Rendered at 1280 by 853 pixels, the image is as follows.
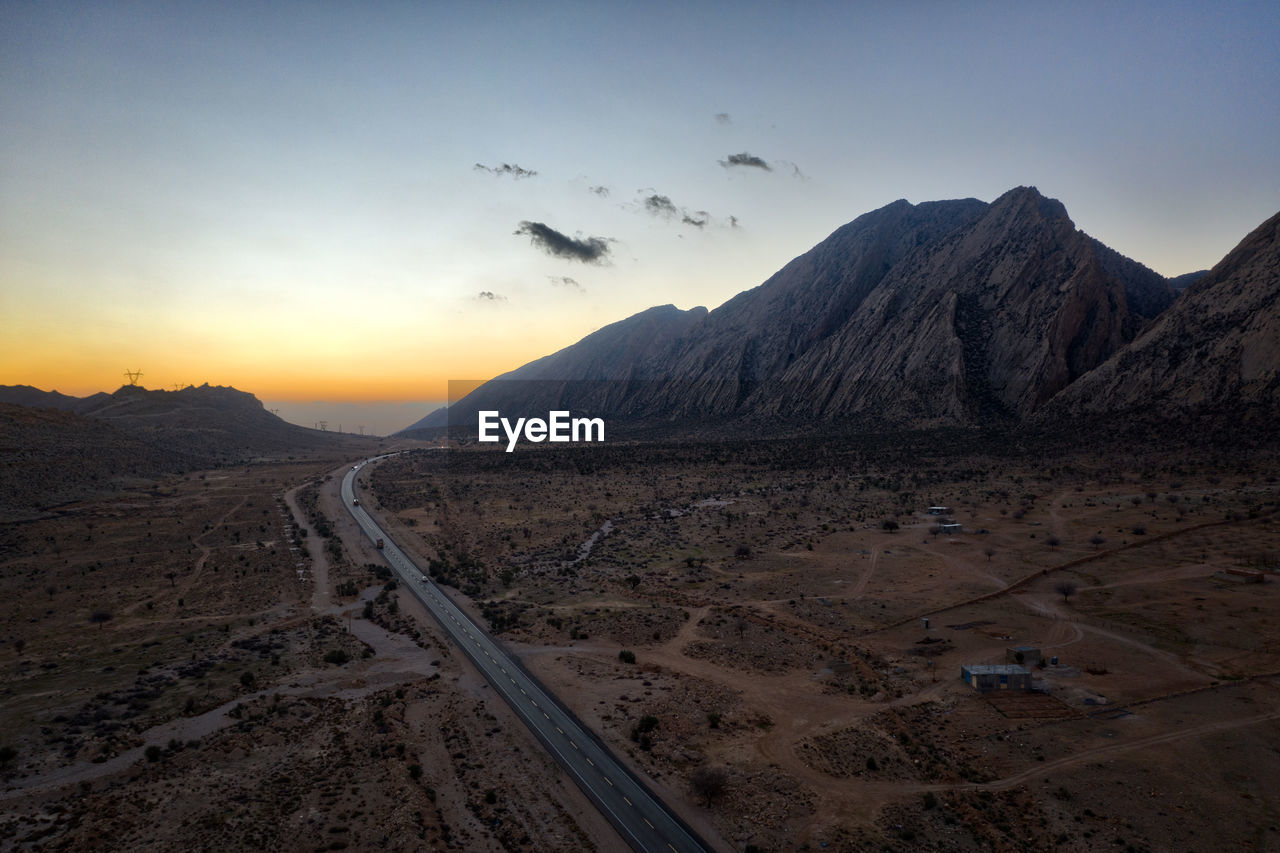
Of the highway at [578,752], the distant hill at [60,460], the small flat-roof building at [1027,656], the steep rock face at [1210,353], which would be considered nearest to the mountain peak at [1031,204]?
the steep rock face at [1210,353]

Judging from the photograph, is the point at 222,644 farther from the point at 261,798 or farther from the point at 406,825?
the point at 406,825

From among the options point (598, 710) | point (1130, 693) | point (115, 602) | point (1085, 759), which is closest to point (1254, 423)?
point (1130, 693)

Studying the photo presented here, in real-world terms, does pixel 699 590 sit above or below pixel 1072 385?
below

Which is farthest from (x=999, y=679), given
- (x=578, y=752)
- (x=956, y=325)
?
(x=956, y=325)

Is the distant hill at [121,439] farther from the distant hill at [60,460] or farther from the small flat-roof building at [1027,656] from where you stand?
the small flat-roof building at [1027,656]

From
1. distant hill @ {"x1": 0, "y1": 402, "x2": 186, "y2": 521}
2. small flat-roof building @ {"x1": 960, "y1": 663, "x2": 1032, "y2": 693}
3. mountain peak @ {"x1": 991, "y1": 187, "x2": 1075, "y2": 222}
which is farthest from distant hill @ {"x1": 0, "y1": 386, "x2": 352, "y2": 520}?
mountain peak @ {"x1": 991, "y1": 187, "x2": 1075, "y2": 222}
